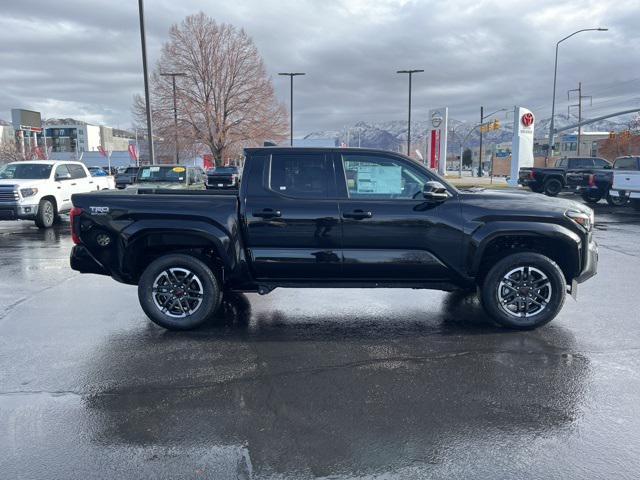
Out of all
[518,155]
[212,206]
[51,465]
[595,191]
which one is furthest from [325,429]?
[518,155]

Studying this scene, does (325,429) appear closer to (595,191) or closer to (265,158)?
(265,158)

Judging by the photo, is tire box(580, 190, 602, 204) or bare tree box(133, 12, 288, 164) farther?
bare tree box(133, 12, 288, 164)

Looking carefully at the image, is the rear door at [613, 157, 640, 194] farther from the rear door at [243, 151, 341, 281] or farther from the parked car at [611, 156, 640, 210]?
the rear door at [243, 151, 341, 281]

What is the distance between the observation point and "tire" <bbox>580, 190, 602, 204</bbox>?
2122 cm

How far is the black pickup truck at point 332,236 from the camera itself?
16.9 ft

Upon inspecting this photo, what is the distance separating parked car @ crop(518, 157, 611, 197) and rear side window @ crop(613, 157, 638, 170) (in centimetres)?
294

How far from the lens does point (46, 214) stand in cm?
1337

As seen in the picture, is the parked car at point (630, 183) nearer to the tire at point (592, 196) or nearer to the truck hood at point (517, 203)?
the tire at point (592, 196)

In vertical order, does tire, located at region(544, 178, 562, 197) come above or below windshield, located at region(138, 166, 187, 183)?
below

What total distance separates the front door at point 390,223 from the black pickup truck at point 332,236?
11mm

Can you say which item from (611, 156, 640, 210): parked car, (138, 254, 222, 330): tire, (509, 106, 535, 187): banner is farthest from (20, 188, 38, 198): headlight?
(509, 106, 535, 187): banner

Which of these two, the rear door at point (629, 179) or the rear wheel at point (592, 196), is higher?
the rear door at point (629, 179)

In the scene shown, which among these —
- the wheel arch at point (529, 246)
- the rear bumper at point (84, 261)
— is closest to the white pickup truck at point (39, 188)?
the rear bumper at point (84, 261)

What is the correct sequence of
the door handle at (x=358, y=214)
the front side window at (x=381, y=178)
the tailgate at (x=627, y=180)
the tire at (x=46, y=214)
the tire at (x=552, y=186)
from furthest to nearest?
the tire at (x=552, y=186) → the tailgate at (x=627, y=180) → the tire at (x=46, y=214) → the front side window at (x=381, y=178) → the door handle at (x=358, y=214)
